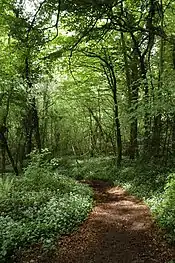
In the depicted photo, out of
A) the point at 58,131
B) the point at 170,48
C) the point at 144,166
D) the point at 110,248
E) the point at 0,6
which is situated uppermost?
the point at 0,6

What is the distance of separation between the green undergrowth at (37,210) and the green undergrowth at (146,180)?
2273 millimetres

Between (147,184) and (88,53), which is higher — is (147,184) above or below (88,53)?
below

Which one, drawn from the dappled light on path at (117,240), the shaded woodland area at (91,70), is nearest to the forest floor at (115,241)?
the dappled light on path at (117,240)

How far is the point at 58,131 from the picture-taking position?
1390 inches

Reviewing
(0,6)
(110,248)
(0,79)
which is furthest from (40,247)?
(0,79)

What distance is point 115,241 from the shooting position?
8.48 m

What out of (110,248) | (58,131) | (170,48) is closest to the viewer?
(110,248)

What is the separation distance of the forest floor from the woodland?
1.09 ft

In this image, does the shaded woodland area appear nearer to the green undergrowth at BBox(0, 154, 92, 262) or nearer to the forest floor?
the green undergrowth at BBox(0, 154, 92, 262)

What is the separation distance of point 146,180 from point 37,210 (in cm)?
617

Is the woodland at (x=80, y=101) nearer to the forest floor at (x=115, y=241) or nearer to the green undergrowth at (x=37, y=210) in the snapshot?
the green undergrowth at (x=37, y=210)

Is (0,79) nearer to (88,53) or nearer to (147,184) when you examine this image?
(88,53)

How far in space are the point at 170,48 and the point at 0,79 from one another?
8484mm

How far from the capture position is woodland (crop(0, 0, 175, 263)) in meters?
7.24
